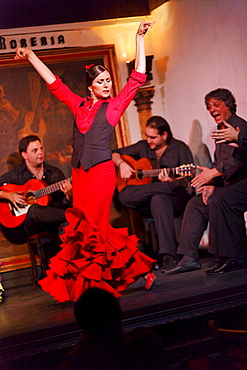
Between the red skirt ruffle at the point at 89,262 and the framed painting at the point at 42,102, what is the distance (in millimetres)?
1902

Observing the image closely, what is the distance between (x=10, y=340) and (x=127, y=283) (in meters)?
0.98

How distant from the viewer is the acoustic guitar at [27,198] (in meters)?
5.05

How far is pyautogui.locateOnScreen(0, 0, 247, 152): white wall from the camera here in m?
5.09

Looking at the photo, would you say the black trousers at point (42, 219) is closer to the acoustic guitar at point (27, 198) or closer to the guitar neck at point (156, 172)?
the acoustic guitar at point (27, 198)

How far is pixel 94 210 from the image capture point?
3.71 meters

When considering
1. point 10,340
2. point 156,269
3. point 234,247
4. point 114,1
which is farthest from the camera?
point 114,1

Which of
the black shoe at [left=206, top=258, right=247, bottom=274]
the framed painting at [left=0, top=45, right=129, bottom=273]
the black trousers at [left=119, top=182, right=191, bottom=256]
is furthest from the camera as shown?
the framed painting at [left=0, top=45, right=129, bottom=273]

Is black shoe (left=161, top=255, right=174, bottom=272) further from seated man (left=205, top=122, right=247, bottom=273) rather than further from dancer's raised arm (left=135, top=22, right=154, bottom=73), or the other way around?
dancer's raised arm (left=135, top=22, right=154, bottom=73)

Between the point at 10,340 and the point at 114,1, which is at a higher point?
the point at 114,1

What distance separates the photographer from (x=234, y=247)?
14.1ft

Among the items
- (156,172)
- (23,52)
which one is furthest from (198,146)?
(23,52)

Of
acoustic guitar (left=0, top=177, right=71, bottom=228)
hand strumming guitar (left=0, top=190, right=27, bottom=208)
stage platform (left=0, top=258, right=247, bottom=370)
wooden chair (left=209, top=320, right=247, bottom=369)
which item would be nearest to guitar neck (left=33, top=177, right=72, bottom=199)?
acoustic guitar (left=0, top=177, right=71, bottom=228)

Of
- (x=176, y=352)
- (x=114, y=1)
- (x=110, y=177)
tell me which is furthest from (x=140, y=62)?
(x=114, y=1)

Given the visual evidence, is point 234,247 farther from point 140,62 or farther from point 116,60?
point 116,60
